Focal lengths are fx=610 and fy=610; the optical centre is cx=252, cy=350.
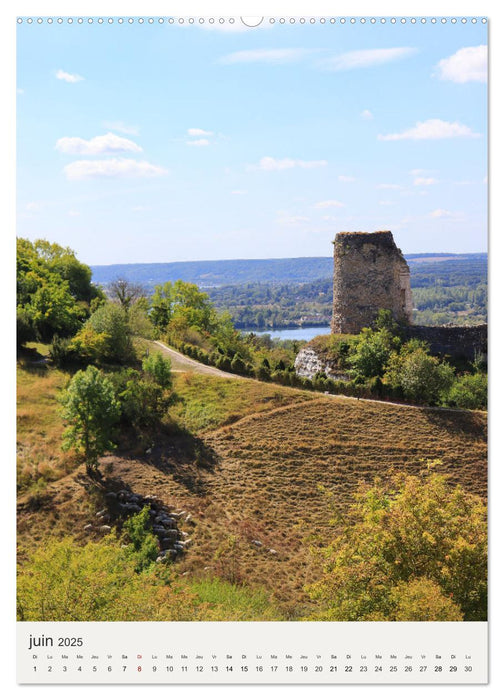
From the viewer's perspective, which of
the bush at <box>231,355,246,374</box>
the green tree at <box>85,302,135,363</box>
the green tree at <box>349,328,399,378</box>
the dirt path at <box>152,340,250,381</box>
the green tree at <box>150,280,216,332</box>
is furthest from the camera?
the green tree at <box>150,280,216,332</box>

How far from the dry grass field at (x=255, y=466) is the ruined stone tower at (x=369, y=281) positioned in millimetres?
5415

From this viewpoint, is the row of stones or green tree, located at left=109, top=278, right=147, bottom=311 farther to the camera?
green tree, located at left=109, top=278, right=147, bottom=311

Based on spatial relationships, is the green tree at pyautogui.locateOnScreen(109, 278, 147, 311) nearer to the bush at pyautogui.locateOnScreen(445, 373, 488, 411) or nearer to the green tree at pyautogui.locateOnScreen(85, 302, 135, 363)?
the green tree at pyautogui.locateOnScreen(85, 302, 135, 363)

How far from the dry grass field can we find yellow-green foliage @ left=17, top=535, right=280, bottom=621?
105 centimetres

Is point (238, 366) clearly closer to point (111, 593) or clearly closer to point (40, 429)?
point (40, 429)

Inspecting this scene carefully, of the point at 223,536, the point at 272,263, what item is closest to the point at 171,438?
the point at 223,536

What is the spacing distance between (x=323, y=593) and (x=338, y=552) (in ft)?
3.53

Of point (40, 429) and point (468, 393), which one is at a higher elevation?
point (468, 393)

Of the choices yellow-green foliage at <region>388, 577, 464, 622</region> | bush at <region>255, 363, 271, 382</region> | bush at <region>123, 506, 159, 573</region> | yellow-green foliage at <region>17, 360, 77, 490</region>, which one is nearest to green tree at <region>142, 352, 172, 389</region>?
yellow-green foliage at <region>17, 360, 77, 490</region>

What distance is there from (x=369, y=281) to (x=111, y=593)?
736 inches

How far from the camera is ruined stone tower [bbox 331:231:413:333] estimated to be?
2592cm

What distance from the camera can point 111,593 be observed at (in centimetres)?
1045

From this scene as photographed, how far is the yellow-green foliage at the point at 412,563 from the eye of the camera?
9.64 meters

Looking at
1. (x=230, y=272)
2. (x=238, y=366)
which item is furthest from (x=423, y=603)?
(x=230, y=272)
